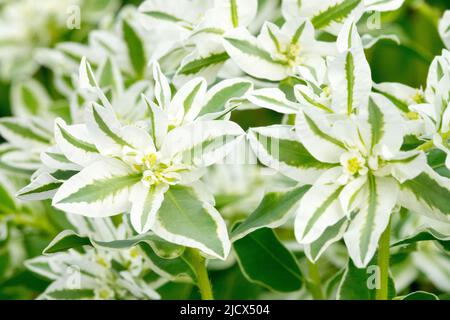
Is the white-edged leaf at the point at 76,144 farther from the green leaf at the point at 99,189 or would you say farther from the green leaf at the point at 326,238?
the green leaf at the point at 326,238

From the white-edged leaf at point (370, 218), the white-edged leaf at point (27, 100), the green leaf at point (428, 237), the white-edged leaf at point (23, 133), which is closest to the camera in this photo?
the white-edged leaf at point (370, 218)

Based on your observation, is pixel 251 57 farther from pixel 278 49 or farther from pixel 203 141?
pixel 203 141

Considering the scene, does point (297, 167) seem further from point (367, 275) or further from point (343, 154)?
point (367, 275)

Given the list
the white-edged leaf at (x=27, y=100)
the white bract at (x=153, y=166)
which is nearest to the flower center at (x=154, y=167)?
the white bract at (x=153, y=166)

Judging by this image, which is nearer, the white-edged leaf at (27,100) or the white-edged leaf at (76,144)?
the white-edged leaf at (76,144)

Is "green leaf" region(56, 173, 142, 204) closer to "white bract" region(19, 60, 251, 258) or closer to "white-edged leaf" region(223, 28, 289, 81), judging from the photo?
"white bract" region(19, 60, 251, 258)

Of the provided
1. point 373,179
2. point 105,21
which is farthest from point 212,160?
point 105,21

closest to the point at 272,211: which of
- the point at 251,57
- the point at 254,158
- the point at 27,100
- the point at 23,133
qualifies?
the point at 254,158
